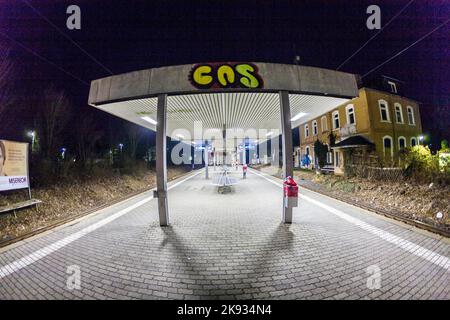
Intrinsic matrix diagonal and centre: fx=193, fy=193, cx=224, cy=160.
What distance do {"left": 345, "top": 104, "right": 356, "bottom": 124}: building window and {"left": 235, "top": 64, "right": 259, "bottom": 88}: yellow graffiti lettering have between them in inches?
696

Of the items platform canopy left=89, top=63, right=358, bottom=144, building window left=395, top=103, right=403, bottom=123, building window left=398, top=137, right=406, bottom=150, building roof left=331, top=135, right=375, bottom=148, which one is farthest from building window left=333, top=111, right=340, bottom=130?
platform canopy left=89, top=63, right=358, bottom=144

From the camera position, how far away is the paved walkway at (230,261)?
2.88 metres

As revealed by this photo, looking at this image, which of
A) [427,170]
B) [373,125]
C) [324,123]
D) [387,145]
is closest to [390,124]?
[387,145]

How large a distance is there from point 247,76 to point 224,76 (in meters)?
0.69

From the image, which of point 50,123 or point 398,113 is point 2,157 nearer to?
point 50,123

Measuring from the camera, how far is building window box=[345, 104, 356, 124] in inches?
751

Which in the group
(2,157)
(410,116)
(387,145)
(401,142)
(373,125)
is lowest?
→ (2,157)

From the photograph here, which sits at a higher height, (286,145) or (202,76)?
(202,76)

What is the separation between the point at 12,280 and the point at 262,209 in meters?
6.59

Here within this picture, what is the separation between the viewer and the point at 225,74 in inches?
226

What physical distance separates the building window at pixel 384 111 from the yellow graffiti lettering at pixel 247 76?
18.5 meters

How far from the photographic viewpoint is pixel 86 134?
63.3ft
